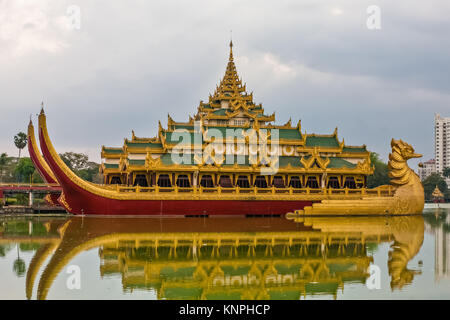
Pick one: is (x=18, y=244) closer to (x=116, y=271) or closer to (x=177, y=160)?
(x=116, y=271)

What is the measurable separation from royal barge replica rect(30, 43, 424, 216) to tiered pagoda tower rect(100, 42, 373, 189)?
0.24ft

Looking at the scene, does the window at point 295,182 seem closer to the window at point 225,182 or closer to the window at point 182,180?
the window at point 225,182

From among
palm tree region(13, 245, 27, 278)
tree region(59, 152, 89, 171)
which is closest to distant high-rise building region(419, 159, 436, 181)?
tree region(59, 152, 89, 171)

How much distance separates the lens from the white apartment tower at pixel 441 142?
6398 inches

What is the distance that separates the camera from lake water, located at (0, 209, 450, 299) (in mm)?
12289

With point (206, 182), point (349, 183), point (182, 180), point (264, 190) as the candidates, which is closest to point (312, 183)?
point (349, 183)

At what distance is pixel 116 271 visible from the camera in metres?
14.7

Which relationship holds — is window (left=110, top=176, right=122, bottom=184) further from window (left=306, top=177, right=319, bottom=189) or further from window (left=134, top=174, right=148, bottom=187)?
window (left=306, top=177, right=319, bottom=189)

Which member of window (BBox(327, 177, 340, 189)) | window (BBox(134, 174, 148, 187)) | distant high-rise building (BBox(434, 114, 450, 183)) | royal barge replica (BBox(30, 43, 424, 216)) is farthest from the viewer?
distant high-rise building (BBox(434, 114, 450, 183))

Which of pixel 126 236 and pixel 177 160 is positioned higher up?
pixel 177 160

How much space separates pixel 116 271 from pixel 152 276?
4.01 ft

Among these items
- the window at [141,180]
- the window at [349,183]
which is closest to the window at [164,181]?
the window at [141,180]

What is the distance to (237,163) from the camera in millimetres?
36531

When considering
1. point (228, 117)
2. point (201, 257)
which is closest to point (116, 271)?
point (201, 257)
